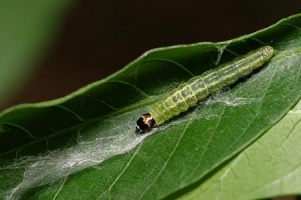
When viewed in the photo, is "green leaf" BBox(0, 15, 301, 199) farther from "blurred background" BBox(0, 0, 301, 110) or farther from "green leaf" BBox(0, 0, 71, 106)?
"blurred background" BBox(0, 0, 301, 110)

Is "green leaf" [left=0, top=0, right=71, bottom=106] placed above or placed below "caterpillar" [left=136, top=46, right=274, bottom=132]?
above

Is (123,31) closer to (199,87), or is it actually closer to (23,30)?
(23,30)

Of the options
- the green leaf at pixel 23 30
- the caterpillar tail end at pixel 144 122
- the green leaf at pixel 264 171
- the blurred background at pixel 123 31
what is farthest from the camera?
the blurred background at pixel 123 31

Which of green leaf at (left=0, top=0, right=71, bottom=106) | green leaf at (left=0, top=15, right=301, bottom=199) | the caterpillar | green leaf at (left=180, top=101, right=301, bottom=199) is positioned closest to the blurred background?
green leaf at (left=0, top=0, right=71, bottom=106)

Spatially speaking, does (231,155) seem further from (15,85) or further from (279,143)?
(15,85)

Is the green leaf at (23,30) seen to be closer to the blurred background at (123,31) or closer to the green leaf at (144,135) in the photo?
the green leaf at (144,135)

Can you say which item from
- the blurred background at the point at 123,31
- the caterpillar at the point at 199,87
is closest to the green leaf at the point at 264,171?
the caterpillar at the point at 199,87
